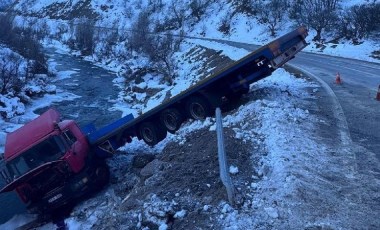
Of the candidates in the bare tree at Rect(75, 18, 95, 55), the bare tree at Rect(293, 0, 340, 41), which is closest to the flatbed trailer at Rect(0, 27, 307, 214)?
the bare tree at Rect(293, 0, 340, 41)

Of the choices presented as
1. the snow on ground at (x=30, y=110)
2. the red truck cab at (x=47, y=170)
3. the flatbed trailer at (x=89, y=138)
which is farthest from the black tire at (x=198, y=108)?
the snow on ground at (x=30, y=110)

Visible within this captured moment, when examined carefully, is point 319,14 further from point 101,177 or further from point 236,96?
point 101,177

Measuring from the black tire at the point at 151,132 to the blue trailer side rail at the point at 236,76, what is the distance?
24 cm

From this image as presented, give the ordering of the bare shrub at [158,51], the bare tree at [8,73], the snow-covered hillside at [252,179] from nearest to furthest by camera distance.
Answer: the snow-covered hillside at [252,179] → the bare tree at [8,73] → the bare shrub at [158,51]

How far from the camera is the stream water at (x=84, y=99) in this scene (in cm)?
1406

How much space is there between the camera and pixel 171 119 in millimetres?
13203

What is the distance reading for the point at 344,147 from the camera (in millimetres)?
8984

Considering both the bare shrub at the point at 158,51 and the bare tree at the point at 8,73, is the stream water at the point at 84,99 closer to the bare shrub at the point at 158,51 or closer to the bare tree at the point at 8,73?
the bare tree at the point at 8,73

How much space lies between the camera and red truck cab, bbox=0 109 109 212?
11.4 meters

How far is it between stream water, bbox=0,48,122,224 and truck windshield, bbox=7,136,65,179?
228 cm

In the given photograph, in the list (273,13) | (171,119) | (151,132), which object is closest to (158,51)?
(273,13)

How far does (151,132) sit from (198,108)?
6.11ft

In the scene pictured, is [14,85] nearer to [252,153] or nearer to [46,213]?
[46,213]

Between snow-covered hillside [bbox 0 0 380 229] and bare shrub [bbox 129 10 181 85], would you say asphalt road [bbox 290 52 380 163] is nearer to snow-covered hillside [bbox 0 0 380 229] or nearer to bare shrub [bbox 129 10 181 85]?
snow-covered hillside [bbox 0 0 380 229]
